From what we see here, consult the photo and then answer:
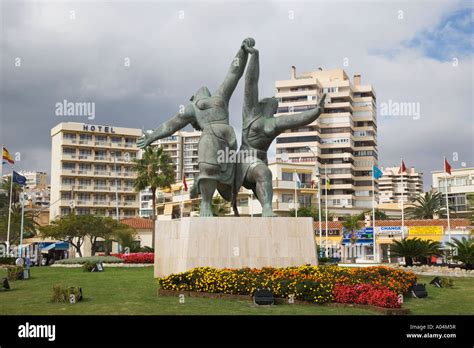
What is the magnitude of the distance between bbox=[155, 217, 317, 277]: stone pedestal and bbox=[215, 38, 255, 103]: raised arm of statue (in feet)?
14.8

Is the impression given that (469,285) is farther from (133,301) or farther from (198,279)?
(133,301)

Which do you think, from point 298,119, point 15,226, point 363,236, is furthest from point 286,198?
point 298,119

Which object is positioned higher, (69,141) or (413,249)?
(69,141)

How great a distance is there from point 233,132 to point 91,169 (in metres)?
62.2

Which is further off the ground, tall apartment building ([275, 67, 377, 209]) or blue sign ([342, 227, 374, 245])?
tall apartment building ([275, 67, 377, 209])

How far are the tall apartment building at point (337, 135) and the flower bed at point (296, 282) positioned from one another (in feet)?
201

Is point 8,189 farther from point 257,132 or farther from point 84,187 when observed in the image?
point 257,132

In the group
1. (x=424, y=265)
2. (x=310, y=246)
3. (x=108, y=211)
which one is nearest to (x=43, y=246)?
(x=108, y=211)

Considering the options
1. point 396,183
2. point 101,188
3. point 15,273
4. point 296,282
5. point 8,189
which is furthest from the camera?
point 396,183

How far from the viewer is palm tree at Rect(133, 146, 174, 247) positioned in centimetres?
4662

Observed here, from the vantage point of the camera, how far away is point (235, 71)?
63.5ft

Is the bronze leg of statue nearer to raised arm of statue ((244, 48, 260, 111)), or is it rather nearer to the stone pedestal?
the stone pedestal

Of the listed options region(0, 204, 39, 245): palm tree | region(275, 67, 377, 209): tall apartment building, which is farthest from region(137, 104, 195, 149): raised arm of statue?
region(275, 67, 377, 209): tall apartment building

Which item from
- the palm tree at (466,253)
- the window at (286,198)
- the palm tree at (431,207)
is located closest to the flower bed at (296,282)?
the palm tree at (466,253)
